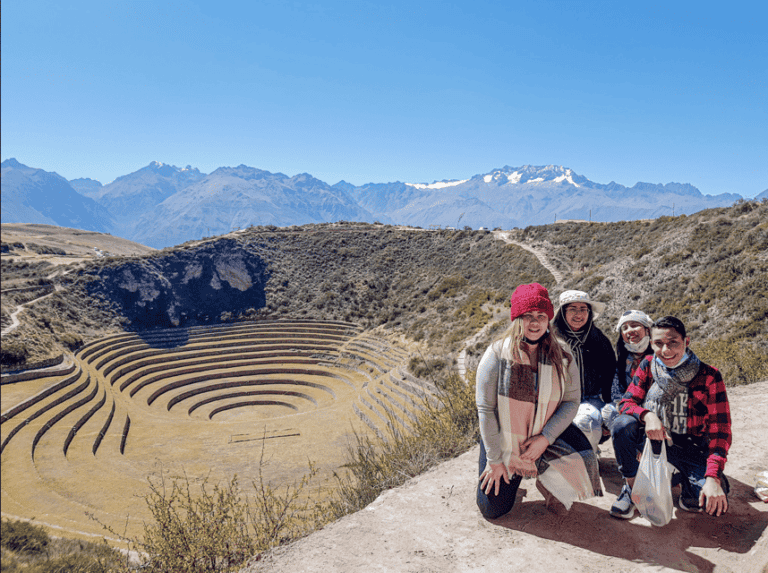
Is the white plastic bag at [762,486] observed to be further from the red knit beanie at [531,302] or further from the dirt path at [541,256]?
the dirt path at [541,256]

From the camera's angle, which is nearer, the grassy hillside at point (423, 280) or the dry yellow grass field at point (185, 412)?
the dry yellow grass field at point (185, 412)

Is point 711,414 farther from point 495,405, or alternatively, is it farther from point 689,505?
point 495,405

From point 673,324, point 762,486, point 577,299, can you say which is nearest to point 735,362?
point 762,486

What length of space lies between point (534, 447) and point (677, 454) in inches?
58.1

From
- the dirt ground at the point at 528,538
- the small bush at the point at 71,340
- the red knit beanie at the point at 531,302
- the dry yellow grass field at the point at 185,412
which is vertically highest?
the red knit beanie at the point at 531,302

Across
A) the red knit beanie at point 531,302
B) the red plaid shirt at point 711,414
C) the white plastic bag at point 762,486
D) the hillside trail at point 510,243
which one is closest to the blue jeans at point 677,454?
the red plaid shirt at point 711,414

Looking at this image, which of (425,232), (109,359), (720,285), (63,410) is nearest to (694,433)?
(720,285)

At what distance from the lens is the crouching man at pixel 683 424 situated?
368 cm

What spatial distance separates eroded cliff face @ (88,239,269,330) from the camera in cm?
3335

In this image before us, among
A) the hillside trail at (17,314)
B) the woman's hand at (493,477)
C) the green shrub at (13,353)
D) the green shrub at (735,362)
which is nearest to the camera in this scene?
the woman's hand at (493,477)

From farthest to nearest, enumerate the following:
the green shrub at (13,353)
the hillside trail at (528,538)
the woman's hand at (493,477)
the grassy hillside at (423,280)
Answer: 1. the green shrub at (13,353)
2. the grassy hillside at (423,280)
3. the woman's hand at (493,477)
4. the hillside trail at (528,538)

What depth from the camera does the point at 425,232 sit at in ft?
168

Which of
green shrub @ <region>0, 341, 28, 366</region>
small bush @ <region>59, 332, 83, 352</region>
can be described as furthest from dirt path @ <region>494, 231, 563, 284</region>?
small bush @ <region>59, 332, 83, 352</region>

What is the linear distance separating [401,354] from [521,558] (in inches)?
912
